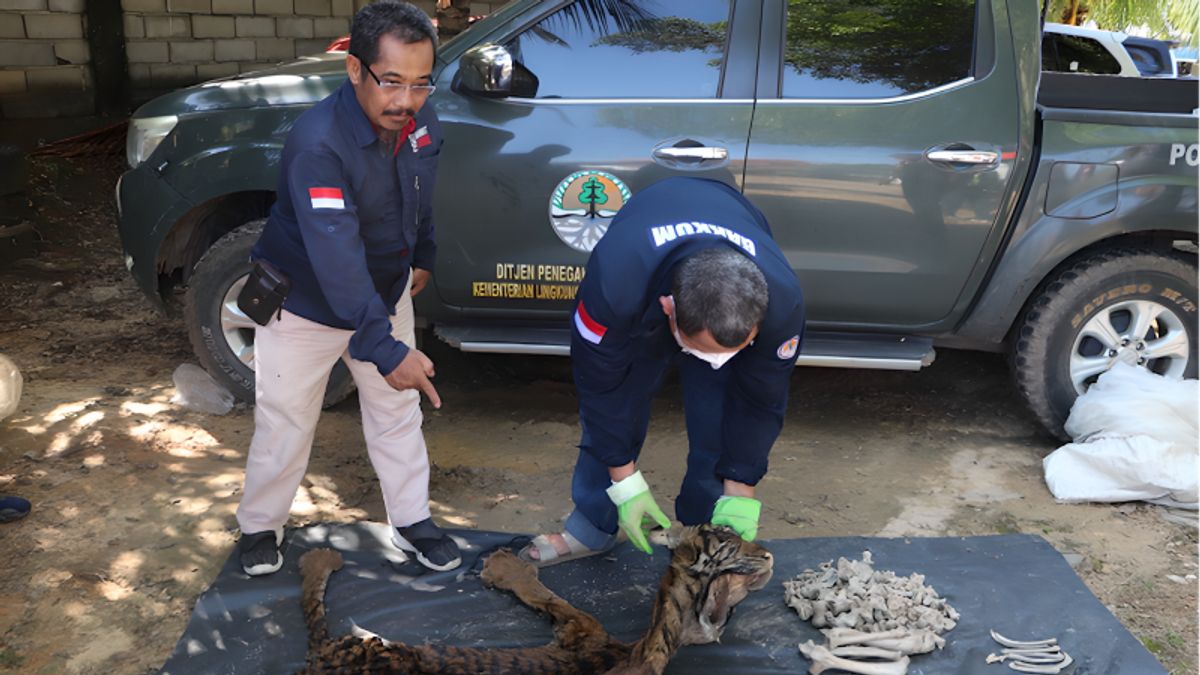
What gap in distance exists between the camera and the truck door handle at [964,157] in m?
3.86

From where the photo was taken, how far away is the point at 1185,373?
424 cm

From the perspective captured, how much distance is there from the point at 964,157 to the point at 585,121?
149 centimetres

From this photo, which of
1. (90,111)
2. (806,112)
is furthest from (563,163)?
(90,111)

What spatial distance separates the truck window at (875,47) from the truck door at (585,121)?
197mm

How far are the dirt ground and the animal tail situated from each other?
0.39 meters

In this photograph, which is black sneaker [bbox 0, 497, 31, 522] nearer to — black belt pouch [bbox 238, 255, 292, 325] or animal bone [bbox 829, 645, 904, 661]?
black belt pouch [bbox 238, 255, 292, 325]

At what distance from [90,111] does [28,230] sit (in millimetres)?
2696

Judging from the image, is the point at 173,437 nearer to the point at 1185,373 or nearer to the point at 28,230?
the point at 28,230

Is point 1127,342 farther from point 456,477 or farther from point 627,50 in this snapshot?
point 456,477

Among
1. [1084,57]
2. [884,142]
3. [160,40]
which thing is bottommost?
[884,142]

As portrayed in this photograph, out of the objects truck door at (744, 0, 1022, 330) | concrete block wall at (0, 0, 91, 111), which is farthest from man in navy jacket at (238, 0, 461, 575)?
concrete block wall at (0, 0, 91, 111)

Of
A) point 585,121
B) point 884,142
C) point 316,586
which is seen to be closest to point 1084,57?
point 884,142

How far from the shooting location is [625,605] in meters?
3.04

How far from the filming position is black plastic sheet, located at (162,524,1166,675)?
2766 millimetres
